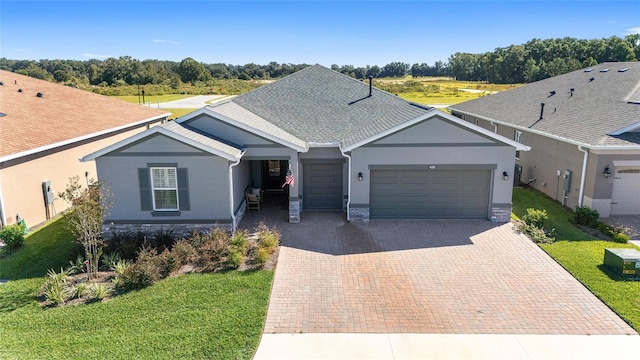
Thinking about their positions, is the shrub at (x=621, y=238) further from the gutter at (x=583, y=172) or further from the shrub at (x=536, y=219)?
the gutter at (x=583, y=172)

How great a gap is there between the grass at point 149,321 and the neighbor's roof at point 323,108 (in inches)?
271

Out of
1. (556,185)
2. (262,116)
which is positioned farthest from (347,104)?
(556,185)

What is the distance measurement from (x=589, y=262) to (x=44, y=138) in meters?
18.8

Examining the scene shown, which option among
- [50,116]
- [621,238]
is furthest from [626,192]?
[50,116]

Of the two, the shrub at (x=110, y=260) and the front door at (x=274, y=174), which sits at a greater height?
the front door at (x=274, y=174)

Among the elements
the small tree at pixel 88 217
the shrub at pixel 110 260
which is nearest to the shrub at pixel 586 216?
the shrub at pixel 110 260

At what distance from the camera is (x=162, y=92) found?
222 ft

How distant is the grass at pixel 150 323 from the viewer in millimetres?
7562

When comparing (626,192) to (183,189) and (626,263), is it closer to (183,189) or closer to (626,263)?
(626,263)

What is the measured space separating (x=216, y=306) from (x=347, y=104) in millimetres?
12263

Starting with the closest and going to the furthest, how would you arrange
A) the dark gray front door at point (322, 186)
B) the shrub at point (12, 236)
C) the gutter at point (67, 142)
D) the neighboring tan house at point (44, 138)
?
the shrub at point (12, 236)
the gutter at point (67, 142)
the neighboring tan house at point (44, 138)
the dark gray front door at point (322, 186)

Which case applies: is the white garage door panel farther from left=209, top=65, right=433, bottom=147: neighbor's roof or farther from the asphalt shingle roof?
the asphalt shingle roof

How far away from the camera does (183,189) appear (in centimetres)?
1316

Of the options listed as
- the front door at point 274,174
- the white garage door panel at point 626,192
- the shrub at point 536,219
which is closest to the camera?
the shrub at point 536,219
